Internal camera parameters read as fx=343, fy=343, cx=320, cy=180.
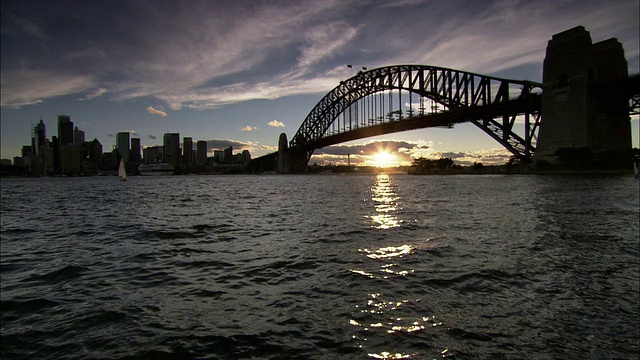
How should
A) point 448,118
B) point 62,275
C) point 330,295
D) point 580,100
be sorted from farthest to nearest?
1. point 448,118
2. point 580,100
3. point 62,275
4. point 330,295

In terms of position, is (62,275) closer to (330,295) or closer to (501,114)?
(330,295)

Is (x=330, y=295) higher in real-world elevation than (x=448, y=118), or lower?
lower

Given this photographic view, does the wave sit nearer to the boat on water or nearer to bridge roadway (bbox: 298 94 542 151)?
bridge roadway (bbox: 298 94 542 151)

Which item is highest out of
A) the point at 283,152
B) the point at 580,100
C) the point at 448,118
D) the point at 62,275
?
the point at 448,118

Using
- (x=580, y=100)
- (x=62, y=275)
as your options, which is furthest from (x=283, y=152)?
(x=62, y=275)

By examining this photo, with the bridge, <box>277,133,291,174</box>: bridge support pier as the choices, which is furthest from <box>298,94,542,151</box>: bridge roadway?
<box>277,133,291,174</box>: bridge support pier

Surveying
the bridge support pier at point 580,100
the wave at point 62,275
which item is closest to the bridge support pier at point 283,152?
the bridge support pier at point 580,100

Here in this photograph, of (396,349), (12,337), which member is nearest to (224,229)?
(12,337)

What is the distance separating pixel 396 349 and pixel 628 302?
150 inches

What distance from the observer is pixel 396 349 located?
3658 millimetres

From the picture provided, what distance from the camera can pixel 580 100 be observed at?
52438 mm

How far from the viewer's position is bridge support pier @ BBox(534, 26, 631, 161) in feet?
173

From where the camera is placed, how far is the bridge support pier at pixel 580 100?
5262cm

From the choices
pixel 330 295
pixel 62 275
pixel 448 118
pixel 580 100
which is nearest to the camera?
pixel 330 295
